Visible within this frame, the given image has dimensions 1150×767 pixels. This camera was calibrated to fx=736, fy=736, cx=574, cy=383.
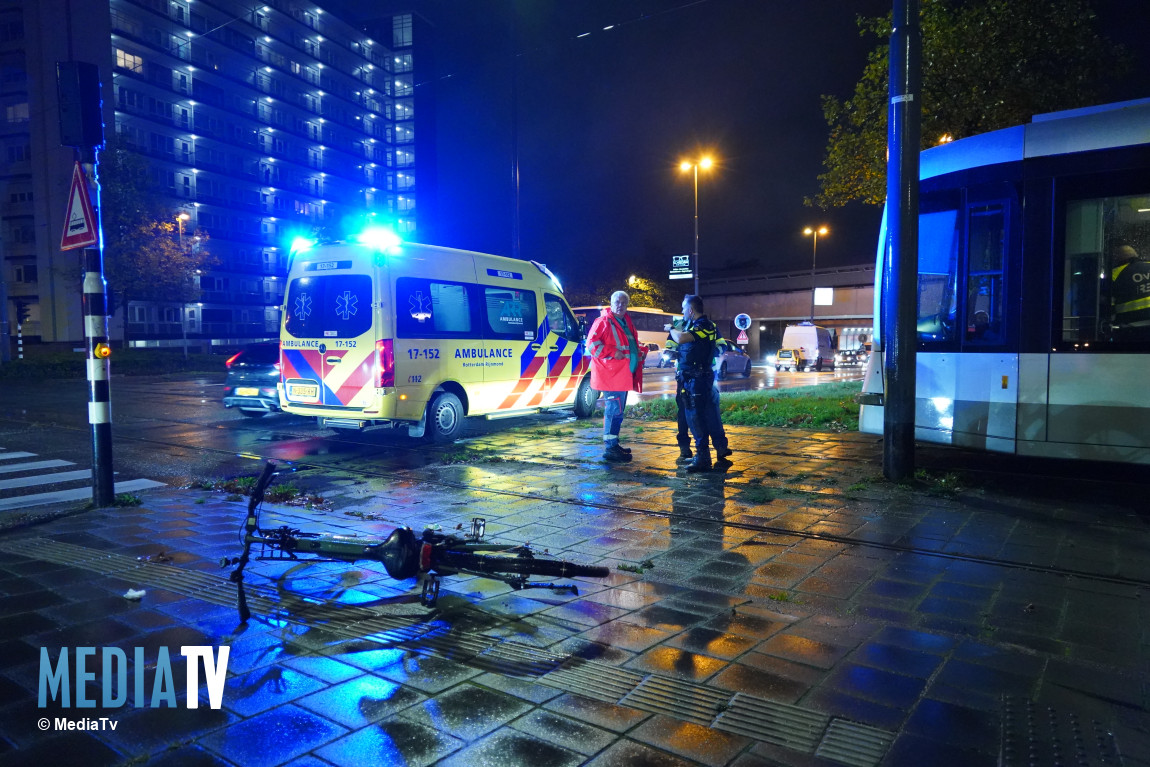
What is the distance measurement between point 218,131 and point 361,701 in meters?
64.6

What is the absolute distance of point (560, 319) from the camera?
1280 centimetres

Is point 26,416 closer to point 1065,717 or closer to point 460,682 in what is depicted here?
point 460,682

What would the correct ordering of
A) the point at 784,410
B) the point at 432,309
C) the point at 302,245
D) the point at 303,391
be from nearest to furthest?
the point at 303,391 → the point at 432,309 → the point at 302,245 → the point at 784,410

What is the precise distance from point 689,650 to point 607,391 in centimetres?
529

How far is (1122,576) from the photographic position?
4.62m

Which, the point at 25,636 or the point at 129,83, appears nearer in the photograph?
the point at 25,636

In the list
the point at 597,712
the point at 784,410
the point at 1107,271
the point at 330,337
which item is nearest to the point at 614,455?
the point at 330,337

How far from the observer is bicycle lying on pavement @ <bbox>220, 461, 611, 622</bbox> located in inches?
148

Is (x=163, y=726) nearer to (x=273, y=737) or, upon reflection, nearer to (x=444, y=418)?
(x=273, y=737)

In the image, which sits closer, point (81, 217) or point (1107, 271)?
point (81, 217)

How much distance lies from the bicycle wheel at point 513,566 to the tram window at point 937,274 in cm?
541

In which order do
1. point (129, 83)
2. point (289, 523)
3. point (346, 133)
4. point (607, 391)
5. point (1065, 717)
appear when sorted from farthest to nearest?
point (346, 133), point (129, 83), point (607, 391), point (289, 523), point (1065, 717)

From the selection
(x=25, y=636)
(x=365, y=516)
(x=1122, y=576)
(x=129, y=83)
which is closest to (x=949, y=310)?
(x=1122, y=576)

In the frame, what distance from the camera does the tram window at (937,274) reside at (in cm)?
746
